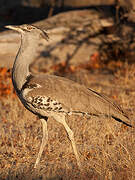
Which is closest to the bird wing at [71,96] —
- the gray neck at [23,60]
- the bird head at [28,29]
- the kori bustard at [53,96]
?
the kori bustard at [53,96]

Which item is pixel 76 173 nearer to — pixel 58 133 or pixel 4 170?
pixel 4 170

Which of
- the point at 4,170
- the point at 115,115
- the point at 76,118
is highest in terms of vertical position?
the point at 115,115

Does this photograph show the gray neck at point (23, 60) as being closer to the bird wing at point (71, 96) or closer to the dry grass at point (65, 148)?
the bird wing at point (71, 96)

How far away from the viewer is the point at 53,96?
3.74m

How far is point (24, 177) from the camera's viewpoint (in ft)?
11.7

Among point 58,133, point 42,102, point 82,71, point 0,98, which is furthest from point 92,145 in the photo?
Answer: point 82,71

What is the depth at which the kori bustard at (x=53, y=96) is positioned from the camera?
3703 mm

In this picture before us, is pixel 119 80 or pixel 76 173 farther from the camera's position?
pixel 119 80

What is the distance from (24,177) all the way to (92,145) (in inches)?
45.5

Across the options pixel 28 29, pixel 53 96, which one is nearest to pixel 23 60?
pixel 28 29

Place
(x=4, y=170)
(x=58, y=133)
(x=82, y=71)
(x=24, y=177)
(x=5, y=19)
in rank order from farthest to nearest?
(x=5, y=19) → (x=82, y=71) → (x=58, y=133) → (x=4, y=170) → (x=24, y=177)

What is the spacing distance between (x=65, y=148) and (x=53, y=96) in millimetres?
916

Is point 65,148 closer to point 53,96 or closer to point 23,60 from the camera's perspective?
point 53,96

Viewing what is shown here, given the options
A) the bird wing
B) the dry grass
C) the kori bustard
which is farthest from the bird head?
the dry grass
